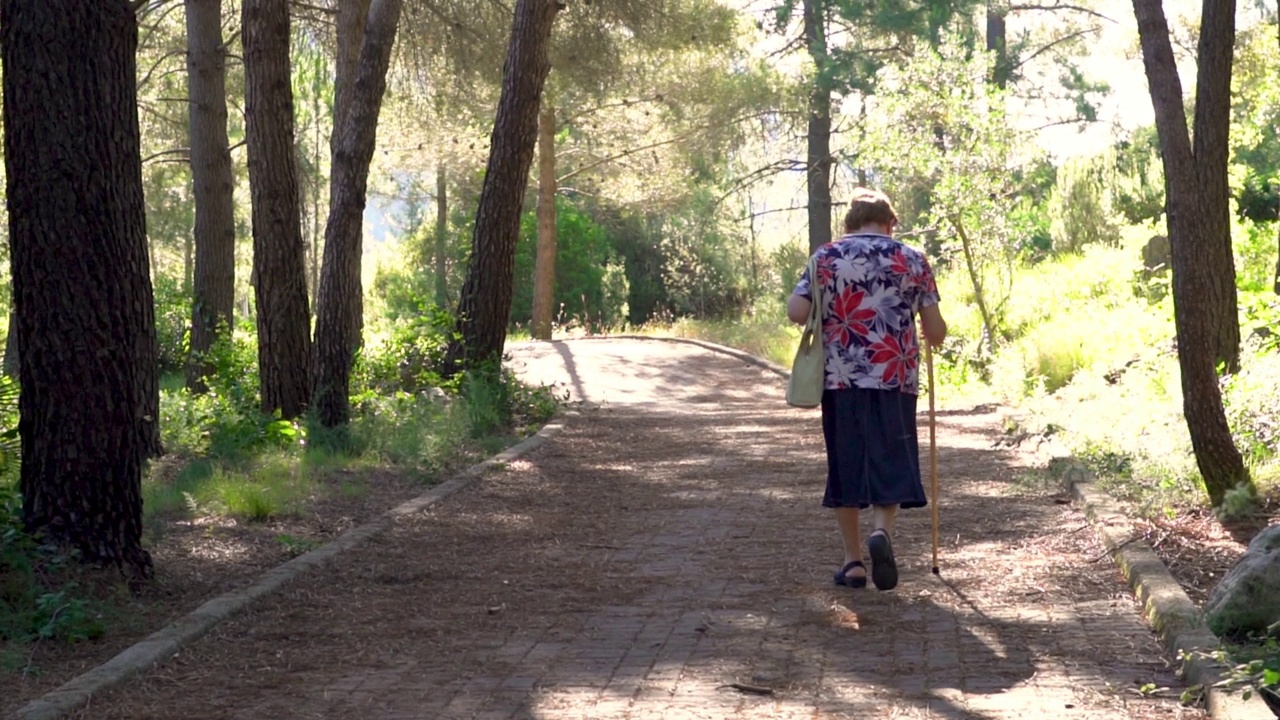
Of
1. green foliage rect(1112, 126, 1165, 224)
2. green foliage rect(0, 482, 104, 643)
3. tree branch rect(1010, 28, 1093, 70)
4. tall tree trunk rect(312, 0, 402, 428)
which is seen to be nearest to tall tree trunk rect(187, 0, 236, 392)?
tall tree trunk rect(312, 0, 402, 428)

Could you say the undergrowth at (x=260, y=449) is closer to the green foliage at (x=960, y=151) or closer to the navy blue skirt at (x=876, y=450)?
the navy blue skirt at (x=876, y=450)

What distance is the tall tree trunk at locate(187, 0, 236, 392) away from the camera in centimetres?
1770

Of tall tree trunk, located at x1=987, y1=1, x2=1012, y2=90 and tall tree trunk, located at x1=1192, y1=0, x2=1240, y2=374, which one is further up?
tall tree trunk, located at x1=987, y1=1, x2=1012, y2=90

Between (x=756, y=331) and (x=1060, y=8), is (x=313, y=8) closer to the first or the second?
(x=756, y=331)

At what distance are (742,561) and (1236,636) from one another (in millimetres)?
2883

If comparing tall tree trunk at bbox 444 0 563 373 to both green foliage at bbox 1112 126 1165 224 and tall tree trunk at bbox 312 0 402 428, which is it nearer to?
tall tree trunk at bbox 312 0 402 428

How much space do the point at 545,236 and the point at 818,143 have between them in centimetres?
718

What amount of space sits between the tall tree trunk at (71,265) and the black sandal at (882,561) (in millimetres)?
3302

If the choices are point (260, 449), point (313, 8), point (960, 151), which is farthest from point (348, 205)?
point (960, 151)

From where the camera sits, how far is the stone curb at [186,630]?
16.4 ft

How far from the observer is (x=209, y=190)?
59.0ft

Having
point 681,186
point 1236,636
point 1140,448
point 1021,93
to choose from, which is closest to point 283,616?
point 1236,636

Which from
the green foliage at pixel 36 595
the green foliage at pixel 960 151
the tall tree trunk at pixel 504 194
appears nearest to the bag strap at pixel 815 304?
the green foliage at pixel 36 595

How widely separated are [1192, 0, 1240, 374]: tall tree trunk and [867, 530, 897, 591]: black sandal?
3828 millimetres
